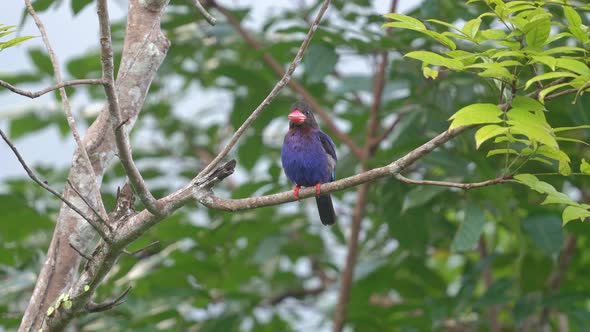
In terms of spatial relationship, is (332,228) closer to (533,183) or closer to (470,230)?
(470,230)

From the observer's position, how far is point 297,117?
203 inches

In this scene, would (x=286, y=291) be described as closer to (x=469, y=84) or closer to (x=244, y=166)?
(x=244, y=166)

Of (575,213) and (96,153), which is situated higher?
(96,153)

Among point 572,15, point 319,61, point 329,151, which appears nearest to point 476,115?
point 572,15

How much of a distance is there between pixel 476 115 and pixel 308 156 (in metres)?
2.67

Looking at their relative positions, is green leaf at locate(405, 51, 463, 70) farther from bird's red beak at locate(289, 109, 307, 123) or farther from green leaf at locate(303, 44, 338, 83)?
bird's red beak at locate(289, 109, 307, 123)

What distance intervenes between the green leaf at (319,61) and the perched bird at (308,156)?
1.59ft

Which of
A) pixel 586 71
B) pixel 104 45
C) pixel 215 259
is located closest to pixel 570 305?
pixel 215 259

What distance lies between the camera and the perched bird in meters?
5.19

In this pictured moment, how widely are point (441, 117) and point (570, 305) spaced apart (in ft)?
4.68

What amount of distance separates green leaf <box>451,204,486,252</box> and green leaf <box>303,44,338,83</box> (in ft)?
3.67

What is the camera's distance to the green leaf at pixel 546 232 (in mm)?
4723

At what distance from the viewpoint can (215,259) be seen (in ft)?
18.4

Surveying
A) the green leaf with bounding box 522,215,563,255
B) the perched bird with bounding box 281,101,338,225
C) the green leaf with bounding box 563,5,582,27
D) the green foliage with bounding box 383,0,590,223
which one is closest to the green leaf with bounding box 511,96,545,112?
the green foliage with bounding box 383,0,590,223
